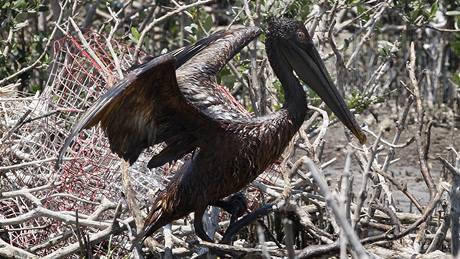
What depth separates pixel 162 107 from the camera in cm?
649

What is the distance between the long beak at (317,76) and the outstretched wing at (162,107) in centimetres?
44

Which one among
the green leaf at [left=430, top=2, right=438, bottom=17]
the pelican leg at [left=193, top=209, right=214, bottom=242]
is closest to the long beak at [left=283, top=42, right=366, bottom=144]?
the pelican leg at [left=193, top=209, right=214, bottom=242]

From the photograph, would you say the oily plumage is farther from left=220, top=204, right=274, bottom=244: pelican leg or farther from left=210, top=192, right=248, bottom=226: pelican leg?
left=220, top=204, right=274, bottom=244: pelican leg

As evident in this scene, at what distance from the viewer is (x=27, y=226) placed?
7328 millimetres

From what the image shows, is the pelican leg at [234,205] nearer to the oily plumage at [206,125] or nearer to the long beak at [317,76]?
the oily plumage at [206,125]

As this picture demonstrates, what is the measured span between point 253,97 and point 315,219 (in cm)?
98

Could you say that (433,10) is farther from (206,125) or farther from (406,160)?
(206,125)

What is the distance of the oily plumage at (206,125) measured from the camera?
6.40 meters

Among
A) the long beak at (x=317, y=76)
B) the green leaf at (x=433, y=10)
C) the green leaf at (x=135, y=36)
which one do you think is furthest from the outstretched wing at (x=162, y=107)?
the green leaf at (x=433, y=10)

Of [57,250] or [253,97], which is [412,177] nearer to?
[253,97]

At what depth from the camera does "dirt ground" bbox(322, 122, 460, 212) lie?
968cm

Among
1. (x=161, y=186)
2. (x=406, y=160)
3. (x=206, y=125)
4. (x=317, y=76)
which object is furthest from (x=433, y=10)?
(x=206, y=125)

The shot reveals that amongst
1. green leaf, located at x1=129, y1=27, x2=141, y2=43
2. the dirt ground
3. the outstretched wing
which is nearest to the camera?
A: the outstretched wing

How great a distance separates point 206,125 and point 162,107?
1.01ft
